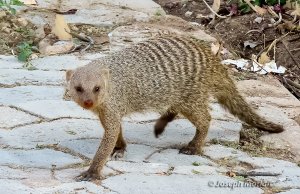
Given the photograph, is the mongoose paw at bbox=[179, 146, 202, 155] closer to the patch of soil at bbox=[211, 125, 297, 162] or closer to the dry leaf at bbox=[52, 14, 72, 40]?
the patch of soil at bbox=[211, 125, 297, 162]

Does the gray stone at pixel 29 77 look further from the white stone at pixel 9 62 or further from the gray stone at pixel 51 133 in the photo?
the gray stone at pixel 51 133

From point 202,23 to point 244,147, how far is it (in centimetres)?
226

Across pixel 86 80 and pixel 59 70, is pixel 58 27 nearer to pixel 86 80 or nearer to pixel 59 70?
pixel 59 70

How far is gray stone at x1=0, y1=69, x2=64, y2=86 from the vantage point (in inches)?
175

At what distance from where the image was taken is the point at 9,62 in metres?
4.77

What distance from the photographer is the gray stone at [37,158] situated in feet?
11.1

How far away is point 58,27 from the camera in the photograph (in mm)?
5168

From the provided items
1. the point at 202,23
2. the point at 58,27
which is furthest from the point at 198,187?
the point at 202,23

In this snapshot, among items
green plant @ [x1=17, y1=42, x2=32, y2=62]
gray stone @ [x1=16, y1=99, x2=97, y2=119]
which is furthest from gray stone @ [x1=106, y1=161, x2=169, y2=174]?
green plant @ [x1=17, y1=42, x2=32, y2=62]

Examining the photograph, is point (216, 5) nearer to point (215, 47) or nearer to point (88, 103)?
point (215, 47)

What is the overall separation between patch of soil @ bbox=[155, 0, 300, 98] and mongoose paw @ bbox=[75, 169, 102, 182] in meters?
2.02

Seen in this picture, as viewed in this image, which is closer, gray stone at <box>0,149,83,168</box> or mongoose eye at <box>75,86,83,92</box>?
mongoose eye at <box>75,86,83,92</box>

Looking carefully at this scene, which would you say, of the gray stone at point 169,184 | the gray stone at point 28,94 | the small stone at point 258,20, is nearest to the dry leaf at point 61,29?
the gray stone at point 28,94

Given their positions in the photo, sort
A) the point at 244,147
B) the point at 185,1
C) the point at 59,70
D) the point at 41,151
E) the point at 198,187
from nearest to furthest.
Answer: the point at 198,187, the point at 41,151, the point at 244,147, the point at 59,70, the point at 185,1
